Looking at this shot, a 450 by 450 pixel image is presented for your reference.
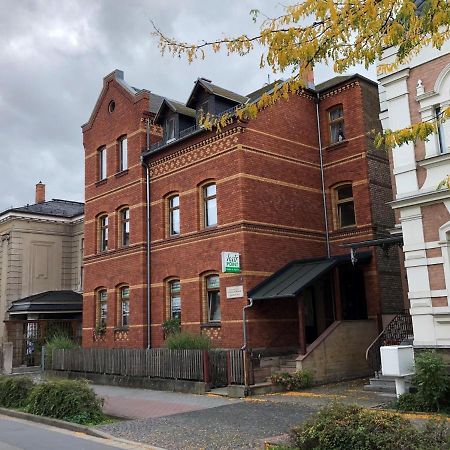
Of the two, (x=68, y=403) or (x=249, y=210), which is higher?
(x=249, y=210)

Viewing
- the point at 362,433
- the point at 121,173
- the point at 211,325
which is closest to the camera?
the point at 362,433

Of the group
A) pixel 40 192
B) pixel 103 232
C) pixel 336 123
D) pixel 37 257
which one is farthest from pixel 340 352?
pixel 40 192

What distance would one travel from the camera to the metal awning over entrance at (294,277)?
1706cm

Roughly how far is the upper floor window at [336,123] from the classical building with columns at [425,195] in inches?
298

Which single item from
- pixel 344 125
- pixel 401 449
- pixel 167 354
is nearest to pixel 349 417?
pixel 401 449

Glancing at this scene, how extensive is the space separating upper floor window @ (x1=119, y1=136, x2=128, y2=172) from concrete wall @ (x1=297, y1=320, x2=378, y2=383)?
38.9ft

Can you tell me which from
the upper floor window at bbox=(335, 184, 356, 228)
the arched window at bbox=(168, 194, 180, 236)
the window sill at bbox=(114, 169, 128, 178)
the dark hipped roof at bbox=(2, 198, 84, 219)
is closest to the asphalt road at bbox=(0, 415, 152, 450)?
the arched window at bbox=(168, 194, 180, 236)

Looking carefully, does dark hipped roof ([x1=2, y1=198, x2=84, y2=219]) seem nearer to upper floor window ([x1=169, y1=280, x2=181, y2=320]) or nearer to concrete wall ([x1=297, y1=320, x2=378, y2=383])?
upper floor window ([x1=169, y1=280, x2=181, y2=320])

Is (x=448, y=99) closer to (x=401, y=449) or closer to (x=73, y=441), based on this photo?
(x=401, y=449)

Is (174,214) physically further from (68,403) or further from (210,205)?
(68,403)

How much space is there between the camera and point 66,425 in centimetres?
1180

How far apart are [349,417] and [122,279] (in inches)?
665

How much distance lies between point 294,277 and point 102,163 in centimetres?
1211

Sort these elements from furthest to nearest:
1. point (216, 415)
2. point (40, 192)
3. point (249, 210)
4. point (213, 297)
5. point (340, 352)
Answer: point (40, 192) → point (213, 297) → point (249, 210) → point (340, 352) → point (216, 415)
